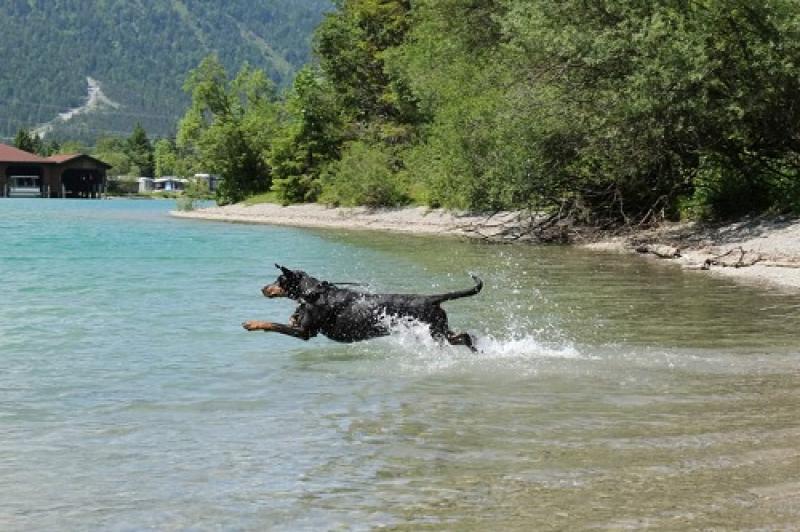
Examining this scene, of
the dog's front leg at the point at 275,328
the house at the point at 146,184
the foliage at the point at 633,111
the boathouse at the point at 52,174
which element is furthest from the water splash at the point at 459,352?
the house at the point at 146,184

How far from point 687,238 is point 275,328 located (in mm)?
18453

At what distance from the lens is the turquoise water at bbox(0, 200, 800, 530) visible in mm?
5773

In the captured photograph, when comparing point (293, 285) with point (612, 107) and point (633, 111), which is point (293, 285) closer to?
point (633, 111)

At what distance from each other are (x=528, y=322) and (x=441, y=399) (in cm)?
548

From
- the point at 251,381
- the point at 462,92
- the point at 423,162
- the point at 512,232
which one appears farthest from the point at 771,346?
the point at 423,162

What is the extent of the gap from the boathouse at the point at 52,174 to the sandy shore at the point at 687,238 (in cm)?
8038

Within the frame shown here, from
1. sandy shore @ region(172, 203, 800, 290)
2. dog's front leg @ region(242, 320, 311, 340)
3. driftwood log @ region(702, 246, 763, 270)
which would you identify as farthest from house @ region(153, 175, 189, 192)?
dog's front leg @ region(242, 320, 311, 340)

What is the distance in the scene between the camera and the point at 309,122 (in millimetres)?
59750

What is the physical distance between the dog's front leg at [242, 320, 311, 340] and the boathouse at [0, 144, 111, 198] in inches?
4468

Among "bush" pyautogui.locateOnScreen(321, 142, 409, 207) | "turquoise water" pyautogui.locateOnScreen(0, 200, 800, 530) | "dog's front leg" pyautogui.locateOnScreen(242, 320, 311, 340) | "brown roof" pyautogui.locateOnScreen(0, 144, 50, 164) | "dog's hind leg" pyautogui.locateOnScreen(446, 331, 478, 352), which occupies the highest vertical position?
"brown roof" pyautogui.locateOnScreen(0, 144, 50, 164)

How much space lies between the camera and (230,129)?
66.8 metres

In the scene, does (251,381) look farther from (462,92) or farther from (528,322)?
(462,92)

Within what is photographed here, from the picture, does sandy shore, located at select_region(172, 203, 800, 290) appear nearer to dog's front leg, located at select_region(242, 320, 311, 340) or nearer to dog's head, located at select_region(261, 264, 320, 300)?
dog's head, located at select_region(261, 264, 320, 300)

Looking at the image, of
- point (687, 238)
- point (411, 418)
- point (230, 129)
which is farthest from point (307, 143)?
point (411, 418)
